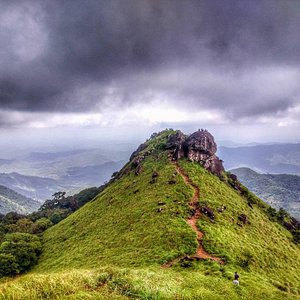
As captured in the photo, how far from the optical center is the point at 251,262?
128 feet

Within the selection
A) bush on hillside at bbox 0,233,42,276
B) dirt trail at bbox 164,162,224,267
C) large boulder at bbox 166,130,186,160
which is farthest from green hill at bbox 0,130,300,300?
large boulder at bbox 166,130,186,160

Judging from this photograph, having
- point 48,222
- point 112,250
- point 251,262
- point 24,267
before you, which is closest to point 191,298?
point 251,262

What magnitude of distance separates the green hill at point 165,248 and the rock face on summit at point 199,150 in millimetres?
3039

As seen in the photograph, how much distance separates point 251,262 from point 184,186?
28.5 meters

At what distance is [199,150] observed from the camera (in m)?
86.1

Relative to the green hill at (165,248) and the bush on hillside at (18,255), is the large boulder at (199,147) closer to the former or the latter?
the green hill at (165,248)

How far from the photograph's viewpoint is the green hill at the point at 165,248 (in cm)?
1336

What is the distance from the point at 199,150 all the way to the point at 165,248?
162 ft

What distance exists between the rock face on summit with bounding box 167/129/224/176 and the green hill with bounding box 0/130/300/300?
3.04 metres

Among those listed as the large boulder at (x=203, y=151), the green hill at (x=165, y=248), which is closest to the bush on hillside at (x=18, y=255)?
the green hill at (x=165, y=248)

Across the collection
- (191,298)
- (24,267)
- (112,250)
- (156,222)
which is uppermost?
(191,298)

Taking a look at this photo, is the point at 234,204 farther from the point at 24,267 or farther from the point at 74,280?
the point at 74,280

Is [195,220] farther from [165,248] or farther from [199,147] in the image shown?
[199,147]

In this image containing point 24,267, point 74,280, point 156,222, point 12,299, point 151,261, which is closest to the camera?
point 12,299
